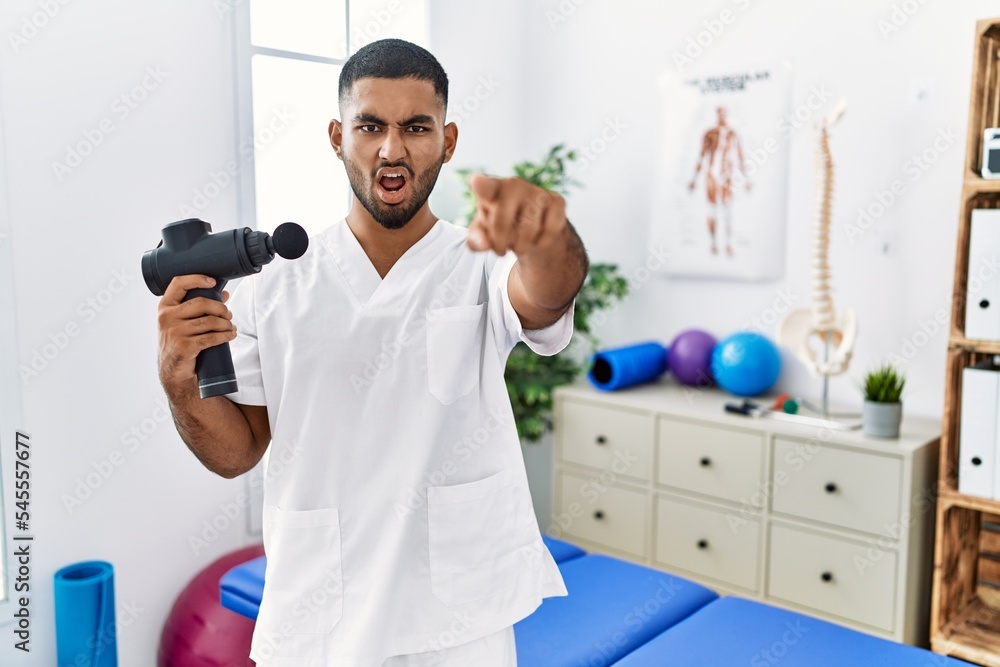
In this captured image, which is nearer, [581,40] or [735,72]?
[735,72]

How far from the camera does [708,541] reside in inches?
107

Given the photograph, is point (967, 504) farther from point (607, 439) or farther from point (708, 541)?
point (607, 439)

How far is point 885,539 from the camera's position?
2357mm

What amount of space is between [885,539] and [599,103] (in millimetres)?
1833

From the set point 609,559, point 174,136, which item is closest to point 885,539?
point 609,559

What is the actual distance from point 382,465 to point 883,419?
5.62 ft

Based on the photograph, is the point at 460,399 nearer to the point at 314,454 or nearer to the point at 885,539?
the point at 314,454
